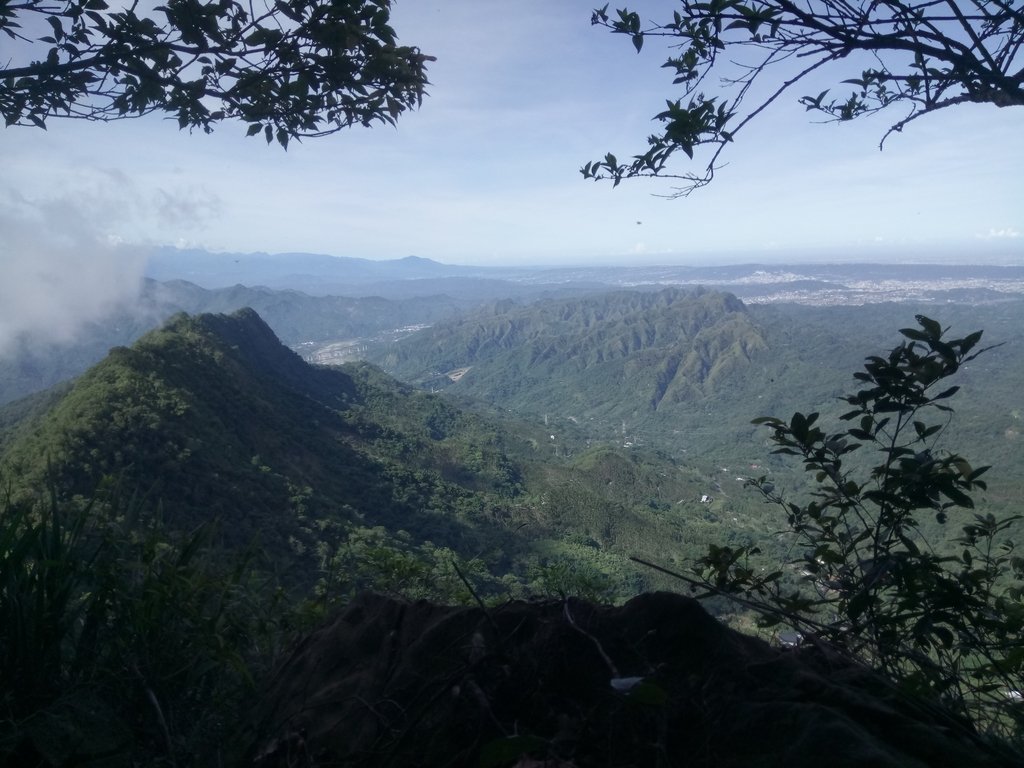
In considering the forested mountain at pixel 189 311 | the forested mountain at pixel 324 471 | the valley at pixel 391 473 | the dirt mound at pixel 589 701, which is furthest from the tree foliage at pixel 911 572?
the forested mountain at pixel 189 311

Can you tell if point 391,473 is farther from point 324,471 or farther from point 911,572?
point 911,572

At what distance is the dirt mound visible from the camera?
4.42 ft

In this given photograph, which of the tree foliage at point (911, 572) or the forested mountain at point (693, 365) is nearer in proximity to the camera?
the tree foliage at point (911, 572)

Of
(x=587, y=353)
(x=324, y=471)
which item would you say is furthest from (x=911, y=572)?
(x=587, y=353)

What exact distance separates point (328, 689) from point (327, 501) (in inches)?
1105

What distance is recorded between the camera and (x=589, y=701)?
161 centimetres

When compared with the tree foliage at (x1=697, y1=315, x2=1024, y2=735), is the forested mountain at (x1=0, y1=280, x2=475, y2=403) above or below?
below

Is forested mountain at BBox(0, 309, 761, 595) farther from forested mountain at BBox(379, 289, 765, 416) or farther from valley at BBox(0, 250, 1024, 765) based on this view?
forested mountain at BBox(379, 289, 765, 416)

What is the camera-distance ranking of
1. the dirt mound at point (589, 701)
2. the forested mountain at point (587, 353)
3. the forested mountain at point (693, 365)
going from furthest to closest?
1. the forested mountain at point (587, 353)
2. the forested mountain at point (693, 365)
3. the dirt mound at point (589, 701)

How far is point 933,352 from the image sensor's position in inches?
97.7

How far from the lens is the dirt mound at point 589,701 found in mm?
1349

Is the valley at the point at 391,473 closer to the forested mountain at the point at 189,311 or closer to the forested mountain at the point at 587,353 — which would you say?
the forested mountain at the point at 189,311

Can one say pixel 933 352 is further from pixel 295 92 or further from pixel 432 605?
pixel 295 92

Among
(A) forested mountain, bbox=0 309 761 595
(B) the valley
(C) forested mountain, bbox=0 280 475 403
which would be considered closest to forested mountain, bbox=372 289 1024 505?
(B) the valley
